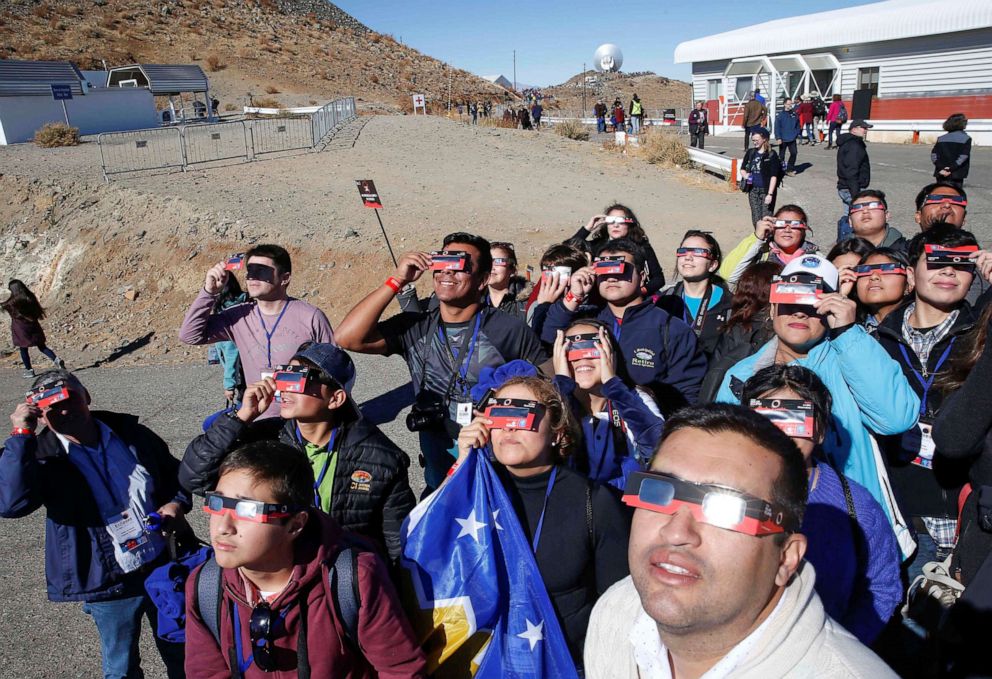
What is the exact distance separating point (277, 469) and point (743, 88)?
39.6 m

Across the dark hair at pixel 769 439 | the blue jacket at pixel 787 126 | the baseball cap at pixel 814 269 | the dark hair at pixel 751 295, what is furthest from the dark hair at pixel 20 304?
the blue jacket at pixel 787 126

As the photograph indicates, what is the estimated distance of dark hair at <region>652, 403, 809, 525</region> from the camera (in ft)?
5.28

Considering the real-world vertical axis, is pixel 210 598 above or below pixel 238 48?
below

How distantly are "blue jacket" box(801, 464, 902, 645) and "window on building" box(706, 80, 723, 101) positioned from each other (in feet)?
141

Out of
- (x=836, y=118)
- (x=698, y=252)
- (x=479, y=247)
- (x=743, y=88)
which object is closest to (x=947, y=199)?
(x=698, y=252)

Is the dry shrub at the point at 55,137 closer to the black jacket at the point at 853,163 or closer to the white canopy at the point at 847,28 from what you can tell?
the black jacket at the point at 853,163

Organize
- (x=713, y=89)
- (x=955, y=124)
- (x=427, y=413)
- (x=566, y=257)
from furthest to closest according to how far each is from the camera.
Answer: (x=713, y=89)
(x=955, y=124)
(x=566, y=257)
(x=427, y=413)

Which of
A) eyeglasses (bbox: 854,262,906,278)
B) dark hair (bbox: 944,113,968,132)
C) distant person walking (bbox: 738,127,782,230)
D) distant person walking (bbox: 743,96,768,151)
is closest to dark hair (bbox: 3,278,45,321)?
eyeglasses (bbox: 854,262,906,278)

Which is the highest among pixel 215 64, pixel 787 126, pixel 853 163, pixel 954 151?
pixel 215 64

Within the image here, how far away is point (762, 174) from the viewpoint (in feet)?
43.4

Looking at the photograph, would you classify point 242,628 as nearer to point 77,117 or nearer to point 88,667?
point 88,667

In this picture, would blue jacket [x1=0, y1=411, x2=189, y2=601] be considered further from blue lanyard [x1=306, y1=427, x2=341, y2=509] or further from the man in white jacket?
the man in white jacket

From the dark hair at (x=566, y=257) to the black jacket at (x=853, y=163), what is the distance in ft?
29.1

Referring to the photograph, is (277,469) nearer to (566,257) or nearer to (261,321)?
(261,321)
